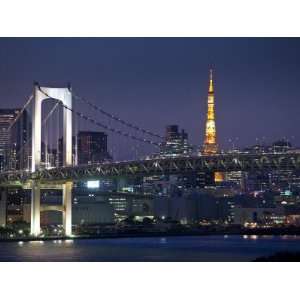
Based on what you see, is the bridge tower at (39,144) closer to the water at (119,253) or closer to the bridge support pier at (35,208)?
the bridge support pier at (35,208)

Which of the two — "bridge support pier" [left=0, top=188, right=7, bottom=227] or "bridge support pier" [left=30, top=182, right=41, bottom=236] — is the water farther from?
"bridge support pier" [left=0, top=188, right=7, bottom=227]

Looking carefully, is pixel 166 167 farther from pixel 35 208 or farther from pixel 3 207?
pixel 3 207

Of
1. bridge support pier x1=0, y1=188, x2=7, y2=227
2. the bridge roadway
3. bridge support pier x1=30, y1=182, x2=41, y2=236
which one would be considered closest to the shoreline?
bridge support pier x1=30, y1=182, x2=41, y2=236

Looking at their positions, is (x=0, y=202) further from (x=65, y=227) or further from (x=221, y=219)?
(x=221, y=219)

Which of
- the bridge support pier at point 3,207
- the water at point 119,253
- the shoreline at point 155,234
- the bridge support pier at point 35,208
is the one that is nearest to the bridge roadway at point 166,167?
the bridge support pier at point 35,208

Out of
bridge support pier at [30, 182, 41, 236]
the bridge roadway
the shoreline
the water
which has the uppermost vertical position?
the bridge roadway
